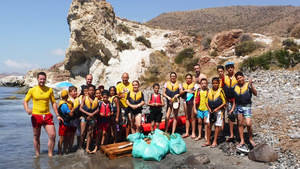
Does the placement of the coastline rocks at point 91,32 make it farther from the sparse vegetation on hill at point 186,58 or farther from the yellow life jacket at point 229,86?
the yellow life jacket at point 229,86

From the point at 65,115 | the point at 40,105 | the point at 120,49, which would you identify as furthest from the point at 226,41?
the point at 40,105

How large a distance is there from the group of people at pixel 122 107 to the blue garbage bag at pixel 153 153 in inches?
41.3

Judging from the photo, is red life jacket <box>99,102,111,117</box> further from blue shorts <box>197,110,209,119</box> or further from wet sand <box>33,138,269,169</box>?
blue shorts <box>197,110,209,119</box>

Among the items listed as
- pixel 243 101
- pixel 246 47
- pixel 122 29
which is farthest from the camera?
pixel 122 29

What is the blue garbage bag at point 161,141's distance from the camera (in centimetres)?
577

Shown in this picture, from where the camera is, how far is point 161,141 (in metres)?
5.86

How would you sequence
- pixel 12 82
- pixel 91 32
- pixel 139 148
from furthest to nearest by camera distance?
pixel 12 82 → pixel 91 32 → pixel 139 148

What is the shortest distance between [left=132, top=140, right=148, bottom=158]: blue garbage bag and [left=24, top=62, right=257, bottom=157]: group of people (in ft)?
2.68

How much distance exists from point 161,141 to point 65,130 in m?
2.35

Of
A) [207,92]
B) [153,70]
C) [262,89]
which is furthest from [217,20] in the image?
[207,92]

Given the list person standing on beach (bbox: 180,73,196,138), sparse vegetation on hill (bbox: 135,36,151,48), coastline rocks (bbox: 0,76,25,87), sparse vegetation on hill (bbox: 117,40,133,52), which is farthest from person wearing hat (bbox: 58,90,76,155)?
coastline rocks (bbox: 0,76,25,87)

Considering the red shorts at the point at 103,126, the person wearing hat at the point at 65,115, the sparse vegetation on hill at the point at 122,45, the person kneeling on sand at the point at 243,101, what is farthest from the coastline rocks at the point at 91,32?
the person kneeling on sand at the point at 243,101

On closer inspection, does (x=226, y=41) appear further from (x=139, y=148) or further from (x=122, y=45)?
(x=139, y=148)

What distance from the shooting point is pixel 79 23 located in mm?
22656
